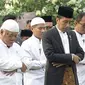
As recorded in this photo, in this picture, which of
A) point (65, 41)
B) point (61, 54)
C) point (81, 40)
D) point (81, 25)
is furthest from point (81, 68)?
point (61, 54)

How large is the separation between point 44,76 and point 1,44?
1410 mm

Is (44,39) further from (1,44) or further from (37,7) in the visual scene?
(37,7)

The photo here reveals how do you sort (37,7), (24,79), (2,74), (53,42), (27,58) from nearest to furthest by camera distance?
(2,74)
(53,42)
(27,58)
(24,79)
(37,7)

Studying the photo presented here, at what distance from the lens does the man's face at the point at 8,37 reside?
686cm

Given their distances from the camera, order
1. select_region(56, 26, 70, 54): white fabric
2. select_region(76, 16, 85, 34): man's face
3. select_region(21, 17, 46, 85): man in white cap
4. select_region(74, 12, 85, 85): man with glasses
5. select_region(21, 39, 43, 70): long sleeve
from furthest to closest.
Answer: select_region(74, 12, 85, 85): man with glasses
select_region(76, 16, 85, 34): man's face
select_region(21, 17, 46, 85): man in white cap
select_region(21, 39, 43, 70): long sleeve
select_region(56, 26, 70, 54): white fabric

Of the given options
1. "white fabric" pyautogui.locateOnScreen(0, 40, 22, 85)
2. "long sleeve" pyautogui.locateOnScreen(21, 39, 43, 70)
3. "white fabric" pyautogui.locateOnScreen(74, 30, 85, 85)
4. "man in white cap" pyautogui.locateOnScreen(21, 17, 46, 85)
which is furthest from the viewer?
"white fabric" pyautogui.locateOnScreen(74, 30, 85, 85)

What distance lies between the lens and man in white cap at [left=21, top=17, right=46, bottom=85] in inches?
319

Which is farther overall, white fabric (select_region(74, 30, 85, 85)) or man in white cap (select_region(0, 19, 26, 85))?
white fabric (select_region(74, 30, 85, 85))

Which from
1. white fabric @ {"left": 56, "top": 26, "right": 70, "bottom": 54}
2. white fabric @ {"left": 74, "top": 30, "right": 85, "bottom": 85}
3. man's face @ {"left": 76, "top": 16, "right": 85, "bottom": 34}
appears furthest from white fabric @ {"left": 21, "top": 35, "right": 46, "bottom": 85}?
man's face @ {"left": 76, "top": 16, "right": 85, "bottom": 34}

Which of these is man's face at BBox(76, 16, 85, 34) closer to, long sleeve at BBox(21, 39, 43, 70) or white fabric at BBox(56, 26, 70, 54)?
white fabric at BBox(56, 26, 70, 54)

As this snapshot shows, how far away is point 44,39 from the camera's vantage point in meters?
7.64

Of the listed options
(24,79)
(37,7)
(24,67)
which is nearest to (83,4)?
(37,7)

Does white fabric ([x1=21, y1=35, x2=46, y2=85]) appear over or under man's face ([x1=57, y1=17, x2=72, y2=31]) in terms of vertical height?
under

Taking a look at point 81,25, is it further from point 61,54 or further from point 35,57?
point 61,54
